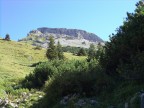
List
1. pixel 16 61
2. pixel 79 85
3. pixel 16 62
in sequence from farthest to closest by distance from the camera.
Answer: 1. pixel 16 61
2. pixel 16 62
3. pixel 79 85

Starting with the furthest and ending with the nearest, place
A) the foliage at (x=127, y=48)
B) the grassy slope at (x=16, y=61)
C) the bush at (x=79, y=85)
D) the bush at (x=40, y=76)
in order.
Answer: the grassy slope at (x=16, y=61)
the bush at (x=40, y=76)
the bush at (x=79, y=85)
the foliage at (x=127, y=48)

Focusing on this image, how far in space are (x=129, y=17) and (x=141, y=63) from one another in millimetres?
3988

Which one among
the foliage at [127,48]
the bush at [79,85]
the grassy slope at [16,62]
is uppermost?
the foliage at [127,48]

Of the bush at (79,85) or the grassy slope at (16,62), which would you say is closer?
the bush at (79,85)

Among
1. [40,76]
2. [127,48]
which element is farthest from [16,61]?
[127,48]

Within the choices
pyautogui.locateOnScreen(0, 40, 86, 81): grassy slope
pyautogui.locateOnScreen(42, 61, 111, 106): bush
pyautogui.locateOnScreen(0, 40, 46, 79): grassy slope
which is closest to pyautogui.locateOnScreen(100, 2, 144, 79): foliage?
pyautogui.locateOnScreen(42, 61, 111, 106): bush

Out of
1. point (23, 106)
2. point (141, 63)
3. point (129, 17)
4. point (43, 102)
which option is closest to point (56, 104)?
point (43, 102)

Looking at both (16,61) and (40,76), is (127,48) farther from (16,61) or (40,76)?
(16,61)

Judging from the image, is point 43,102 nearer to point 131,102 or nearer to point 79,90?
point 79,90

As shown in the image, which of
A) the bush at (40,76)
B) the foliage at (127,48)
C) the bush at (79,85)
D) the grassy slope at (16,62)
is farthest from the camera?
the grassy slope at (16,62)

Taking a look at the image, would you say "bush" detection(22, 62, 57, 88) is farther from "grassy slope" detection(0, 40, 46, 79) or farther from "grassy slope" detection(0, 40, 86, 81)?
"grassy slope" detection(0, 40, 46, 79)

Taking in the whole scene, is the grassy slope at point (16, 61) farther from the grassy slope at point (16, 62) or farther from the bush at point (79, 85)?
the bush at point (79, 85)

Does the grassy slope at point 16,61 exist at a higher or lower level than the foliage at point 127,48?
lower

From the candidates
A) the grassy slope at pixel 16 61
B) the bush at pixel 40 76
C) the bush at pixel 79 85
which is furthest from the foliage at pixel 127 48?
the grassy slope at pixel 16 61
